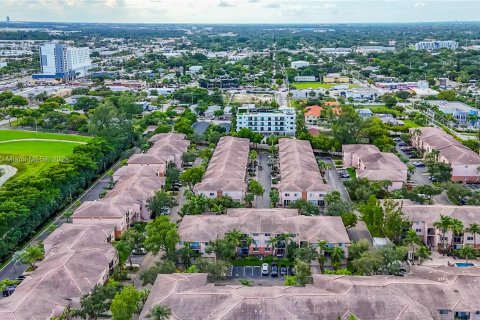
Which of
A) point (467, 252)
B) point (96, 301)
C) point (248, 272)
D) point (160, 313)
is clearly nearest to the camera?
point (160, 313)

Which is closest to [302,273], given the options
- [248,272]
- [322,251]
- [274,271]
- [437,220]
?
[274,271]

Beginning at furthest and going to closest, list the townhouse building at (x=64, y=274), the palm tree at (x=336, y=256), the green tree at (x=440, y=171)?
the green tree at (x=440, y=171) → the palm tree at (x=336, y=256) → the townhouse building at (x=64, y=274)

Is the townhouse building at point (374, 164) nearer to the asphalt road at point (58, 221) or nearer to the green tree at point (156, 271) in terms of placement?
the green tree at point (156, 271)

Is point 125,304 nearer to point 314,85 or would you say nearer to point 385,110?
point 385,110

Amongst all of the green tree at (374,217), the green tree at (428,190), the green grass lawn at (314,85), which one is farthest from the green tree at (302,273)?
the green grass lawn at (314,85)

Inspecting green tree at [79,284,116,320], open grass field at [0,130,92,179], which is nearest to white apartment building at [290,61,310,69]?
open grass field at [0,130,92,179]

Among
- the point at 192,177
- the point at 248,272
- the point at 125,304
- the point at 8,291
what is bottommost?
the point at 8,291
